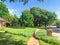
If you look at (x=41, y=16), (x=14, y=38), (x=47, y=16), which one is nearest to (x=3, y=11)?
(x=41, y=16)

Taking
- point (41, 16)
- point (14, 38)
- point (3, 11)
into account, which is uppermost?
point (3, 11)

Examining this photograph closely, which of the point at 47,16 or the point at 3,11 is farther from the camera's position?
the point at 3,11

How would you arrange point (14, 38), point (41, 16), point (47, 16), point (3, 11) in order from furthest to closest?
1. point (3, 11)
2. point (47, 16)
3. point (41, 16)
4. point (14, 38)

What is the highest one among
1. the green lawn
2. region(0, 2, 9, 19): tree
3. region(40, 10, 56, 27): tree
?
region(0, 2, 9, 19): tree

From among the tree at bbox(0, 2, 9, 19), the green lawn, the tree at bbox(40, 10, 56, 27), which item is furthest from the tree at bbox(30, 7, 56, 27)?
the green lawn

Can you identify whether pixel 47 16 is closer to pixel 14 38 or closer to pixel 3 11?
pixel 3 11

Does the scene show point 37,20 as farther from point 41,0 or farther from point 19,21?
point 41,0

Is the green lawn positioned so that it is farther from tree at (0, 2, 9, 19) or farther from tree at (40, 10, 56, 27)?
tree at (0, 2, 9, 19)

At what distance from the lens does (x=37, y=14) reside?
7081 cm

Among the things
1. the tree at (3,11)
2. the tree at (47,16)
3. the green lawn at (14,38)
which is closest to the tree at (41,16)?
the tree at (47,16)

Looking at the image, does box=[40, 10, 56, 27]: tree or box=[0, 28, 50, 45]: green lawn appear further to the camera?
box=[40, 10, 56, 27]: tree

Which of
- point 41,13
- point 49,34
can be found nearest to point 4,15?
point 41,13

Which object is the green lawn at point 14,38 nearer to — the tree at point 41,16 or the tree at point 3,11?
the tree at point 41,16

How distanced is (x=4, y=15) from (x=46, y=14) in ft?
62.8
